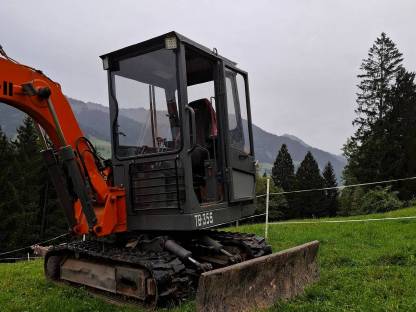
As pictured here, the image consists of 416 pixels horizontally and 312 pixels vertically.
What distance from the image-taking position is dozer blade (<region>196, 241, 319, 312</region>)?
4801 mm

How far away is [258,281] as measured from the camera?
5.46 m

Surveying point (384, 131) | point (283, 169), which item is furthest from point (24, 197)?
point (283, 169)

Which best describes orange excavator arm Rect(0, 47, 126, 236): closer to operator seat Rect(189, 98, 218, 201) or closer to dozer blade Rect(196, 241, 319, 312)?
operator seat Rect(189, 98, 218, 201)

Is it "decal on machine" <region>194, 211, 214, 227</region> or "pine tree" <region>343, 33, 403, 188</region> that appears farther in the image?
"pine tree" <region>343, 33, 403, 188</region>

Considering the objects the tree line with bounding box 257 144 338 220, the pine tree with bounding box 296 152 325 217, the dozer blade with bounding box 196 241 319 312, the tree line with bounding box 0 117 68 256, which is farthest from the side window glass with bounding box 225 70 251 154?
the pine tree with bounding box 296 152 325 217

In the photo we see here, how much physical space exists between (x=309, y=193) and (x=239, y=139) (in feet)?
173

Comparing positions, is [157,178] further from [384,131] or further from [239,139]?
[384,131]

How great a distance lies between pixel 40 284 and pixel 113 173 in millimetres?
2249

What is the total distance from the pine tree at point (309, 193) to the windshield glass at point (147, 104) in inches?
2065

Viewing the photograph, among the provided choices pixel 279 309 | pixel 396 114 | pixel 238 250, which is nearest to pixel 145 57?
pixel 238 250

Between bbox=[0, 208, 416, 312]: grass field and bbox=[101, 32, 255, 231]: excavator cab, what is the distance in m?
1.32

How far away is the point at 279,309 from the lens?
5.35m

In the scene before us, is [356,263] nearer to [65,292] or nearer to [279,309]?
[279,309]

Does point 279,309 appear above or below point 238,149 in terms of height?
below
